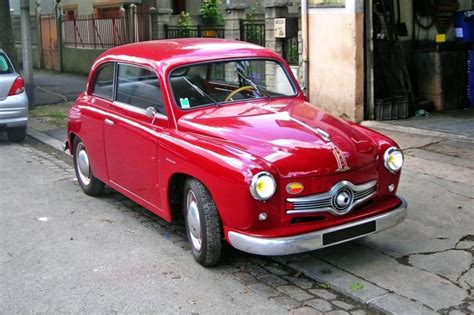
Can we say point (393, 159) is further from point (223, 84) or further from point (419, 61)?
point (419, 61)

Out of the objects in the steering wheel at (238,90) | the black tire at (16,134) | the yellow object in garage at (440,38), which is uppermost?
the yellow object in garage at (440,38)

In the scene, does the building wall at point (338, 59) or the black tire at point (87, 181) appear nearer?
the black tire at point (87, 181)

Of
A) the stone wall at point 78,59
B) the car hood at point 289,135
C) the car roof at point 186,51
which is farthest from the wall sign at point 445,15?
the stone wall at point 78,59

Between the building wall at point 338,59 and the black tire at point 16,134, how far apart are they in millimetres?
5016

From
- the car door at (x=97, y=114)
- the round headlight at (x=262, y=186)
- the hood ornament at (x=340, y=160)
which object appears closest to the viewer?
the round headlight at (x=262, y=186)

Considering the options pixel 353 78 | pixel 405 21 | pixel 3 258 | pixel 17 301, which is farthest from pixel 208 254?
pixel 405 21

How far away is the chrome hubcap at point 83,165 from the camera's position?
23.3 feet

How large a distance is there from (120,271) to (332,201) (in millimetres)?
1771

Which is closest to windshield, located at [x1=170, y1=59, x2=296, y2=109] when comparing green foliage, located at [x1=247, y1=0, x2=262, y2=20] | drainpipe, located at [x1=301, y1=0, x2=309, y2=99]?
→ drainpipe, located at [x1=301, y1=0, x2=309, y2=99]

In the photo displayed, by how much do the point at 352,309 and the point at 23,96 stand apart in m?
7.91

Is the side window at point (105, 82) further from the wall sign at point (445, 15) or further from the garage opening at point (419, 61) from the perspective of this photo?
the wall sign at point (445, 15)

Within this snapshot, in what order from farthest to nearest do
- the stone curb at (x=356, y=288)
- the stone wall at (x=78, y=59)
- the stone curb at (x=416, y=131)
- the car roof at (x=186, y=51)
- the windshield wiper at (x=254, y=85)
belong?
the stone wall at (x=78, y=59), the stone curb at (x=416, y=131), the windshield wiper at (x=254, y=85), the car roof at (x=186, y=51), the stone curb at (x=356, y=288)

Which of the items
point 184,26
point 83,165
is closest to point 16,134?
point 83,165

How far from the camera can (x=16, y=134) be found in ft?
35.6
